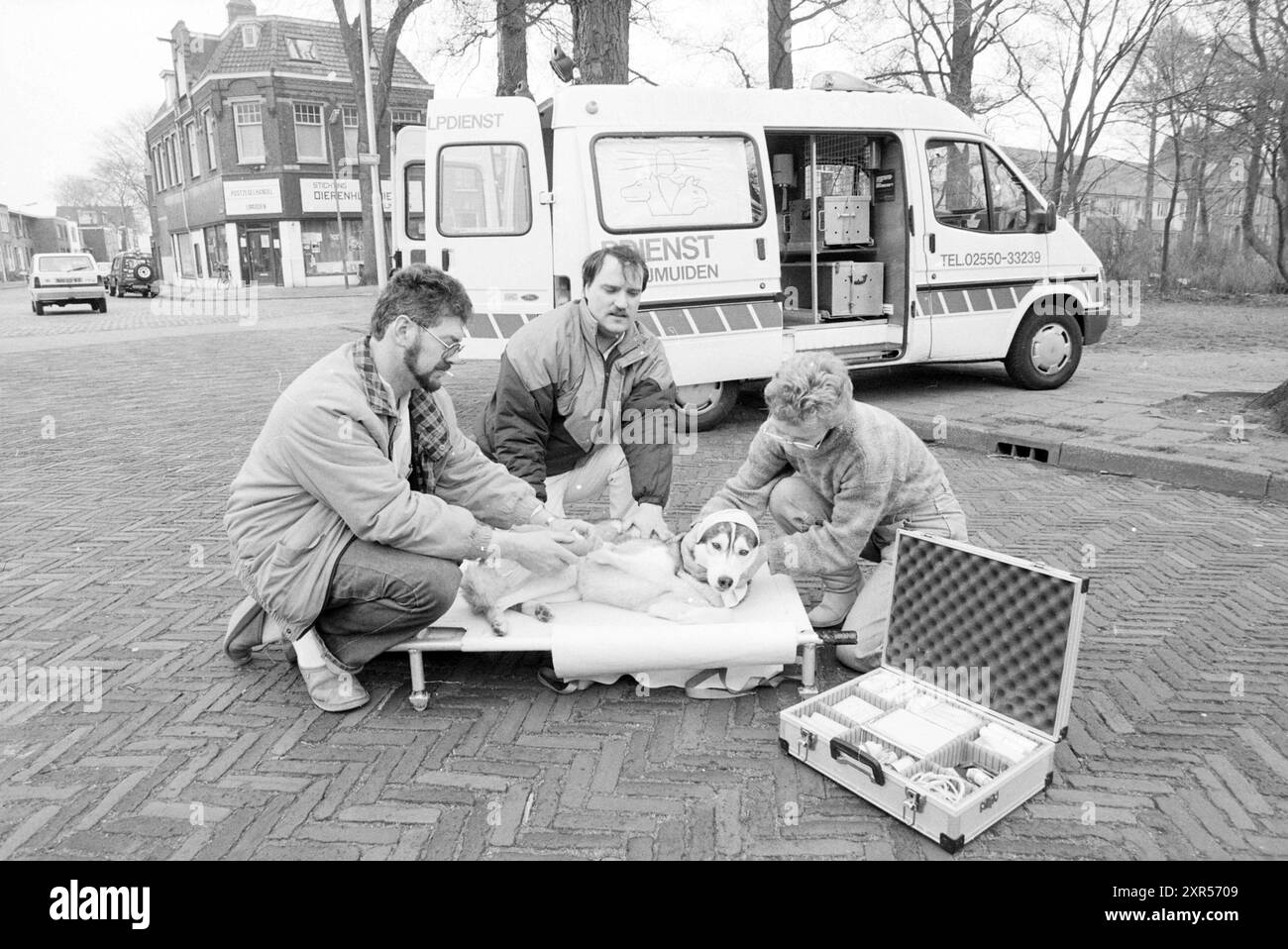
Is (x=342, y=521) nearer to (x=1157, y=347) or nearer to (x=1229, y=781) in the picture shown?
(x=1229, y=781)

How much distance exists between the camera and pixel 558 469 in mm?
4793

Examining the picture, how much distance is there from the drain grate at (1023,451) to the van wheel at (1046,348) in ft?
7.23

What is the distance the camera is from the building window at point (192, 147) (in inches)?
1576

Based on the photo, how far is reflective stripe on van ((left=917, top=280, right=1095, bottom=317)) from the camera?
8211 millimetres

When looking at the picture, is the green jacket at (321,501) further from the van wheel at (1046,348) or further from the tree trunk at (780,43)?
the tree trunk at (780,43)

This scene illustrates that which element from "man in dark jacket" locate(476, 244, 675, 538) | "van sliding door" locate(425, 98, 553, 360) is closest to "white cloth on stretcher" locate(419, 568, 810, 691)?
"man in dark jacket" locate(476, 244, 675, 538)

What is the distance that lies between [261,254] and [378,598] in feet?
127

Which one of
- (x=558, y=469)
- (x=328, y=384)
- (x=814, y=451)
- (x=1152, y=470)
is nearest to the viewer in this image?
(x=328, y=384)

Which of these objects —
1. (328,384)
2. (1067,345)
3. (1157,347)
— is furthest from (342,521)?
(1157,347)

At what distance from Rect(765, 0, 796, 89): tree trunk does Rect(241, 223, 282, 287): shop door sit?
28.0 meters

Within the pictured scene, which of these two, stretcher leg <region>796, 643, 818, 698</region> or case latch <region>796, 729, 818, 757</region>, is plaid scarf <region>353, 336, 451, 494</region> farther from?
case latch <region>796, 729, 818, 757</region>

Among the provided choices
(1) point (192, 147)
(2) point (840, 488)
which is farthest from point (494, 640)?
(1) point (192, 147)

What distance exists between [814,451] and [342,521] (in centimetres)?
175
